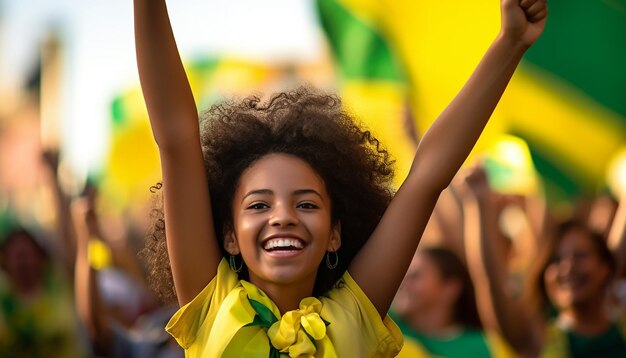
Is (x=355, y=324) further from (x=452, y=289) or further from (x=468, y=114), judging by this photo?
(x=452, y=289)

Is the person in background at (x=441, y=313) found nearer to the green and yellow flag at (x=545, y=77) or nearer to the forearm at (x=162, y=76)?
the green and yellow flag at (x=545, y=77)

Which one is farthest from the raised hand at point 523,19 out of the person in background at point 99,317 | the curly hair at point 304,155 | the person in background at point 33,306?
the person in background at point 33,306

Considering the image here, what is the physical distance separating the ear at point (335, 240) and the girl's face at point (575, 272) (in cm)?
216

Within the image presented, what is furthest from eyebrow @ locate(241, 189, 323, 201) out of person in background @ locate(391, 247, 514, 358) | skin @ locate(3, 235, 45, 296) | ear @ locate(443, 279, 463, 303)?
skin @ locate(3, 235, 45, 296)

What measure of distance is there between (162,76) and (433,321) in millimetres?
2473

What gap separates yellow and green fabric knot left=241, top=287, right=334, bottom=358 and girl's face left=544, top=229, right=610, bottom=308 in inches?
89.5

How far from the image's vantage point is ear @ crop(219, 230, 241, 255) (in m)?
2.33

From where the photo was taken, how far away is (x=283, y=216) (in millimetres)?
2225

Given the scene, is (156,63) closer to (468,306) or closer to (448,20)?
(468,306)

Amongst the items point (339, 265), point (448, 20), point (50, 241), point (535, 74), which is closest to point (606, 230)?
point (535, 74)

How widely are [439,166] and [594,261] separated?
224 centimetres

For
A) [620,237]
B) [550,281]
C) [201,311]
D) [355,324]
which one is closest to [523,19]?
[355,324]

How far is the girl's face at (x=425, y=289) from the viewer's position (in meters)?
4.46

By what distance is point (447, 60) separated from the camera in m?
5.41
